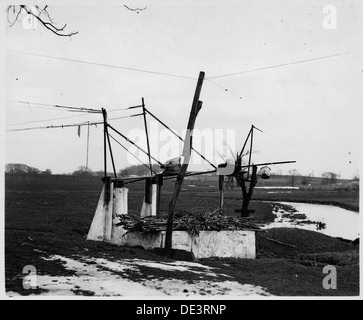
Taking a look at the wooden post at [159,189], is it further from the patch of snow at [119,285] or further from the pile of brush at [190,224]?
the patch of snow at [119,285]

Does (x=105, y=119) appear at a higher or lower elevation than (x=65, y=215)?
higher

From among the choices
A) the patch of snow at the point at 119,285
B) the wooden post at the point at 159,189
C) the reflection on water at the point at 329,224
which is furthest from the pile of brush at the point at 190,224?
the reflection on water at the point at 329,224

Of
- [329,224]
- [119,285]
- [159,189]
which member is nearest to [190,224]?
[159,189]

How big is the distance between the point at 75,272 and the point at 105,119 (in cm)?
808

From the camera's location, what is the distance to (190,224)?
15602 mm

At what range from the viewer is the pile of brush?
15.5 metres

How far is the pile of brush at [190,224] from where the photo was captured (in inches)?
611

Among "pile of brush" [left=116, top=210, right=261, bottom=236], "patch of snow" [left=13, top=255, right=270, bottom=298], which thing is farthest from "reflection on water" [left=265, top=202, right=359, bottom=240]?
"patch of snow" [left=13, top=255, right=270, bottom=298]

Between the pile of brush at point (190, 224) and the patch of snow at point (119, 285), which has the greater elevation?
the pile of brush at point (190, 224)

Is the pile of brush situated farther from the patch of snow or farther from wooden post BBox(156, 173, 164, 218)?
the patch of snow
